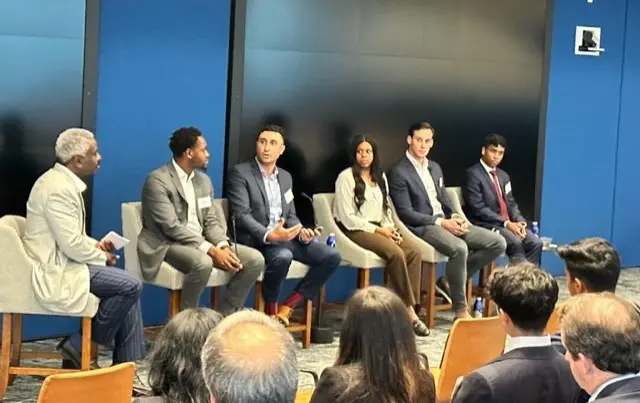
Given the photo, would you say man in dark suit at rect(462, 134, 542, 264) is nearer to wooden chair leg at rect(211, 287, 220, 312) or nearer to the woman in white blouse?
the woman in white blouse

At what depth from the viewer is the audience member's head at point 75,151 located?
5.45m

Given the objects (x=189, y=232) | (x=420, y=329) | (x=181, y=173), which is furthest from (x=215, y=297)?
(x=420, y=329)

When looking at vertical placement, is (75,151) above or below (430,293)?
above

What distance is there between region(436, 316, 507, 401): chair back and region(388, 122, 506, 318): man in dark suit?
9.83 ft

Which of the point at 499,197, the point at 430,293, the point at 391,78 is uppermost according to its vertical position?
the point at 391,78

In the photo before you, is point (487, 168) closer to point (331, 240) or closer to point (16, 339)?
point (331, 240)

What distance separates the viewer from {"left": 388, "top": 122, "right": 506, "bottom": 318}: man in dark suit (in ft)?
24.3

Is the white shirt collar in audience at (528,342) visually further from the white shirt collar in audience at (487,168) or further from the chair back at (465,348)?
the white shirt collar in audience at (487,168)

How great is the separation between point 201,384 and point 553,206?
23.1 feet

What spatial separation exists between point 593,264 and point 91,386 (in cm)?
194

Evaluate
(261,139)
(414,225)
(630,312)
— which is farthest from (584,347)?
(414,225)

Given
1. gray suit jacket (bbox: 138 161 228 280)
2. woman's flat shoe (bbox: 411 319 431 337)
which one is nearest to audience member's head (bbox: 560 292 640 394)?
gray suit jacket (bbox: 138 161 228 280)

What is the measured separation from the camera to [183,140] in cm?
631

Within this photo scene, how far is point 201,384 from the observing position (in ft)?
9.16
